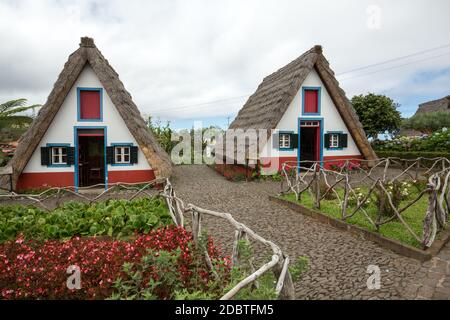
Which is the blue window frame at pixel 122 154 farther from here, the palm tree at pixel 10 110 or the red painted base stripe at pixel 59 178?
the palm tree at pixel 10 110

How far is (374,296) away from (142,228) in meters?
3.64

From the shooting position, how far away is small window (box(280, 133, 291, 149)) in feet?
44.2

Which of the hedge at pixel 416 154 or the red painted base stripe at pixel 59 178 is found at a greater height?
the hedge at pixel 416 154

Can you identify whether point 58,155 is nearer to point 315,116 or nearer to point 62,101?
point 62,101

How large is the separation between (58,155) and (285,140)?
9.55 m

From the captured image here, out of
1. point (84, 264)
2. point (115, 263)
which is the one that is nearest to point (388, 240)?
point (115, 263)

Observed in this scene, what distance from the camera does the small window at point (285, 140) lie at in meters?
13.5

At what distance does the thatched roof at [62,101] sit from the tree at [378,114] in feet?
50.0

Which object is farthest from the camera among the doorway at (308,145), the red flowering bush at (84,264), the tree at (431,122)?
the tree at (431,122)

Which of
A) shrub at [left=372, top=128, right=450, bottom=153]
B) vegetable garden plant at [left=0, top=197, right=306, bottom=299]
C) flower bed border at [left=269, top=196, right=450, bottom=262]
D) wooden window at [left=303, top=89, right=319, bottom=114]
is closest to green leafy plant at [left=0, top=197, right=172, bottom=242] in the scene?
vegetable garden plant at [left=0, top=197, right=306, bottom=299]

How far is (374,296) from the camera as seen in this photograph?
11.1 ft

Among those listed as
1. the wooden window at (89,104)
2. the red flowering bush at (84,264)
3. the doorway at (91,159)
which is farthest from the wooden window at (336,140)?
the red flowering bush at (84,264)
